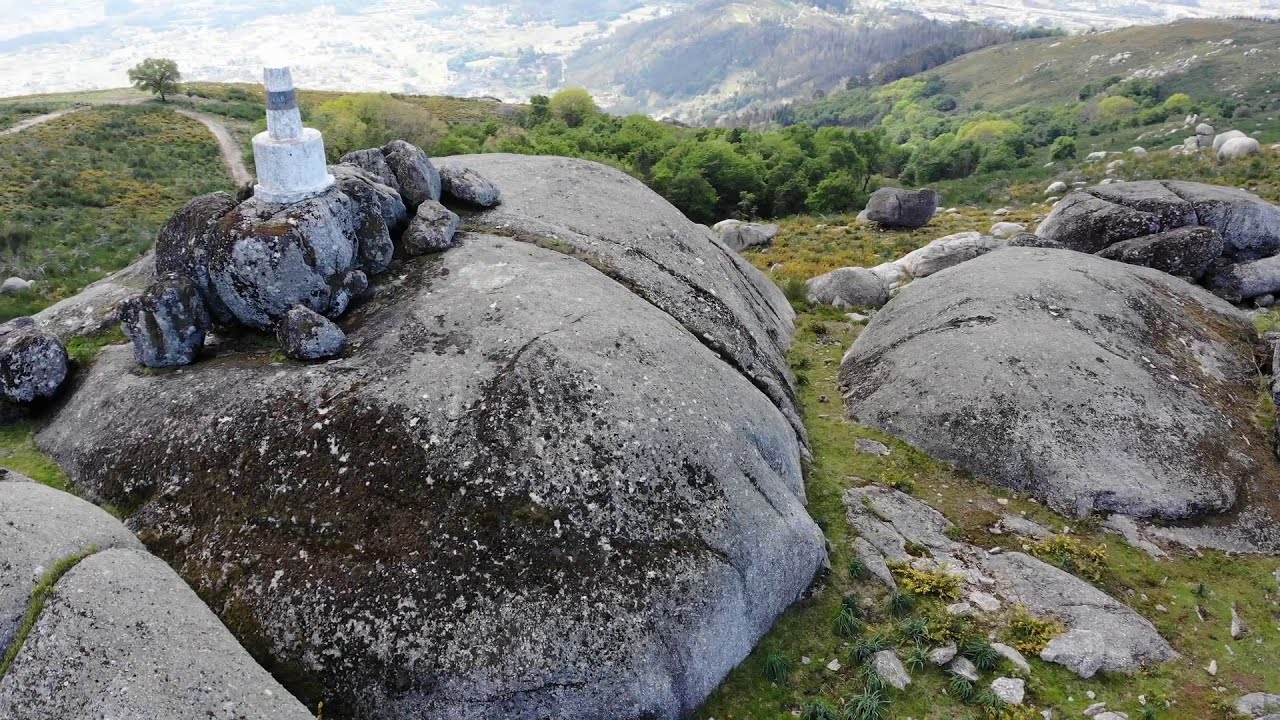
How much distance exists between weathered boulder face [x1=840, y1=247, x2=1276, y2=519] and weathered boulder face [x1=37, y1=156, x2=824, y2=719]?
223 inches

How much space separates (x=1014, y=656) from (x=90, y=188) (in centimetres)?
7495

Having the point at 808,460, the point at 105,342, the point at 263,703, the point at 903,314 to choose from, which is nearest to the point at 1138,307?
the point at 903,314

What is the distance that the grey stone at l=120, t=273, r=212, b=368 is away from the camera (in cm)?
1498

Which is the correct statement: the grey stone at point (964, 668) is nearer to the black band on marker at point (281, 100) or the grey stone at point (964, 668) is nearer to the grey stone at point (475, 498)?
the grey stone at point (475, 498)

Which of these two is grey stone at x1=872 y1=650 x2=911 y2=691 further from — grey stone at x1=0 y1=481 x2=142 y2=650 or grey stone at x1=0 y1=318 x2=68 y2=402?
grey stone at x1=0 y1=318 x2=68 y2=402

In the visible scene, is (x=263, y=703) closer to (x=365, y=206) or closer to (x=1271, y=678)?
(x=365, y=206)

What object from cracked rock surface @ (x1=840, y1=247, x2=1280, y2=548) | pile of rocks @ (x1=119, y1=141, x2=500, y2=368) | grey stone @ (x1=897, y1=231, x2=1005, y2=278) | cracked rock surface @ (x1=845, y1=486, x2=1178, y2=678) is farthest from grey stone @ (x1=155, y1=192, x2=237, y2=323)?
grey stone @ (x1=897, y1=231, x2=1005, y2=278)

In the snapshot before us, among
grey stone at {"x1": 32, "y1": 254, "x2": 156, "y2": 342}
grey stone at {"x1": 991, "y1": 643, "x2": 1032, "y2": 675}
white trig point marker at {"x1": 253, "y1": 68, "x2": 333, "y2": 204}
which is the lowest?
grey stone at {"x1": 991, "y1": 643, "x2": 1032, "y2": 675}

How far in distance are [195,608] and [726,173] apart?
170 ft

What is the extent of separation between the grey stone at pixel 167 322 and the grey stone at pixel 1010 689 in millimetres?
17264

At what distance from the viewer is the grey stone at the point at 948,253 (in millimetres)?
30344

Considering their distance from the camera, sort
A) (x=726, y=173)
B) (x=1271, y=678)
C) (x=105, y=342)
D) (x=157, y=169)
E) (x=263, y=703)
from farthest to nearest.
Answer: (x=157, y=169), (x=726, y=173), (x=105, y=342), (x=1271, y=678), (x=263, y=703)

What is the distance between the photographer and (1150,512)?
16719mm

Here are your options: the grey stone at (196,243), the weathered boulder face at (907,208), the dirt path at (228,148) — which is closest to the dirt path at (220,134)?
the dirt path at (228,148)
